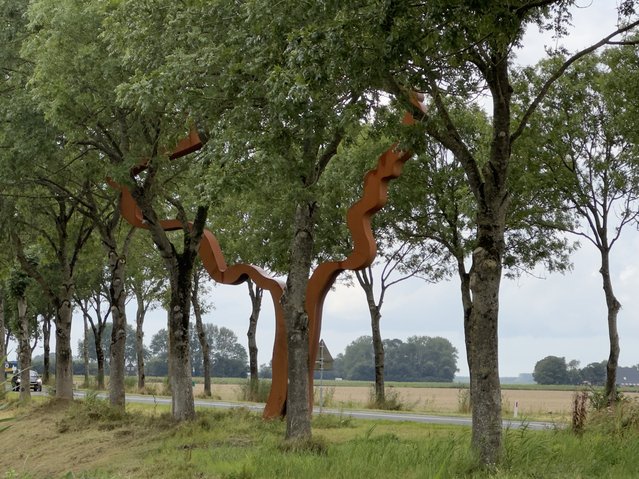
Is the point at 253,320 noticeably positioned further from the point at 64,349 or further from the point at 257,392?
the point at 64,349

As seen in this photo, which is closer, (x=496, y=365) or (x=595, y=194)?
(x=496, y=365)

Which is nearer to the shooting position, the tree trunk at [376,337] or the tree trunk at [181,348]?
the tree trunk at [181,348]

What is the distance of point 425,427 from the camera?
21.4 meters

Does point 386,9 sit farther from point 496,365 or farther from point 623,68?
point 623,68

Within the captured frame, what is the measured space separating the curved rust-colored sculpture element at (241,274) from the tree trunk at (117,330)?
2.49 m

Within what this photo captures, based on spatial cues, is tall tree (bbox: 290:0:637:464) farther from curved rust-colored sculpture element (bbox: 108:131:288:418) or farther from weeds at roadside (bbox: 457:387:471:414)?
weeds at roadside (bbox: 457:387:471:414)

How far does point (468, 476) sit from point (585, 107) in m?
17.0

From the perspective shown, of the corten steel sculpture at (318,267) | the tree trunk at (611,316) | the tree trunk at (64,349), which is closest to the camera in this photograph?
the corten steel sculpture at (318,267)

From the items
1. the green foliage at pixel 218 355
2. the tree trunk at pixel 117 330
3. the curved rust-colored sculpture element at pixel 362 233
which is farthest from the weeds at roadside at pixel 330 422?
the green foliage at pixel 218 355

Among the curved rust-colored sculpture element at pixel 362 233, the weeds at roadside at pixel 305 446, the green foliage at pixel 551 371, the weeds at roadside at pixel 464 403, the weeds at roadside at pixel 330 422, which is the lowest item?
the green foliage at pixel 551 371

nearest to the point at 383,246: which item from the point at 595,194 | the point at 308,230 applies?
the point at 595,194

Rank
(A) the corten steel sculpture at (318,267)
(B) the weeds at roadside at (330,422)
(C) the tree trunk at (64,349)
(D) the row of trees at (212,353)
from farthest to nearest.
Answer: (D) the row of trees at (212,353) < (C) the tree trunk at (64,349) < (B) the weeds at roadside at (330,422) < (A) the corten steel sculpture at (318,267)

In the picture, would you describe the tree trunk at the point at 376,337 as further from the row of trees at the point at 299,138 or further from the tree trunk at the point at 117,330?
the tree trunk at the point at 117,330

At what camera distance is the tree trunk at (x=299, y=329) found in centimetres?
1645
